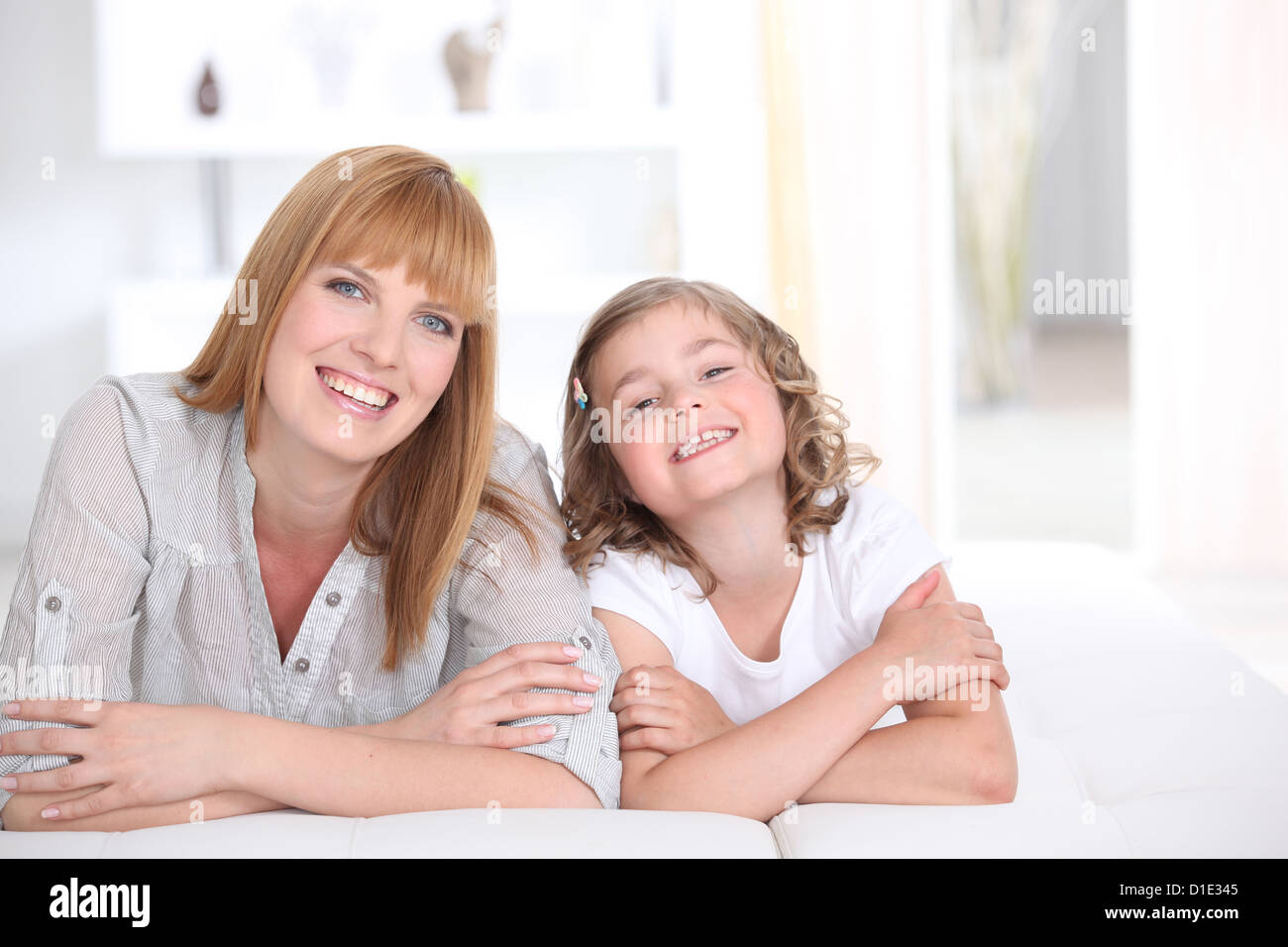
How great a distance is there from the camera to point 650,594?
4.94 feet

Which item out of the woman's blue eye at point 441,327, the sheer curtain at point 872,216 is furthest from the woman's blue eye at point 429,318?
the sheer curtain at point 872,216

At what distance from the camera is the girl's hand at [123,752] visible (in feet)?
3.84

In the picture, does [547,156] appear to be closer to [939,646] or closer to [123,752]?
[939,646]

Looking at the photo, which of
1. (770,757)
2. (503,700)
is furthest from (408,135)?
(770,757)

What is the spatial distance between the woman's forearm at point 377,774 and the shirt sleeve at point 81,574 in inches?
7.1

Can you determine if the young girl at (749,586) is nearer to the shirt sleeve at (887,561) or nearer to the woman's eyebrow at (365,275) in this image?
the shirt sleeve at (887,561)

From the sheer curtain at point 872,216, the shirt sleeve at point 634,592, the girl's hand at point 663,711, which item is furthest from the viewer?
the sheer curtain at point 872,216

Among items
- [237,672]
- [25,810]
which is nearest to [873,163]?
[237,672]

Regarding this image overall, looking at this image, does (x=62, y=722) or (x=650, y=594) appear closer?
(x=62, y=722)

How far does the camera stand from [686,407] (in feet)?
4.97
